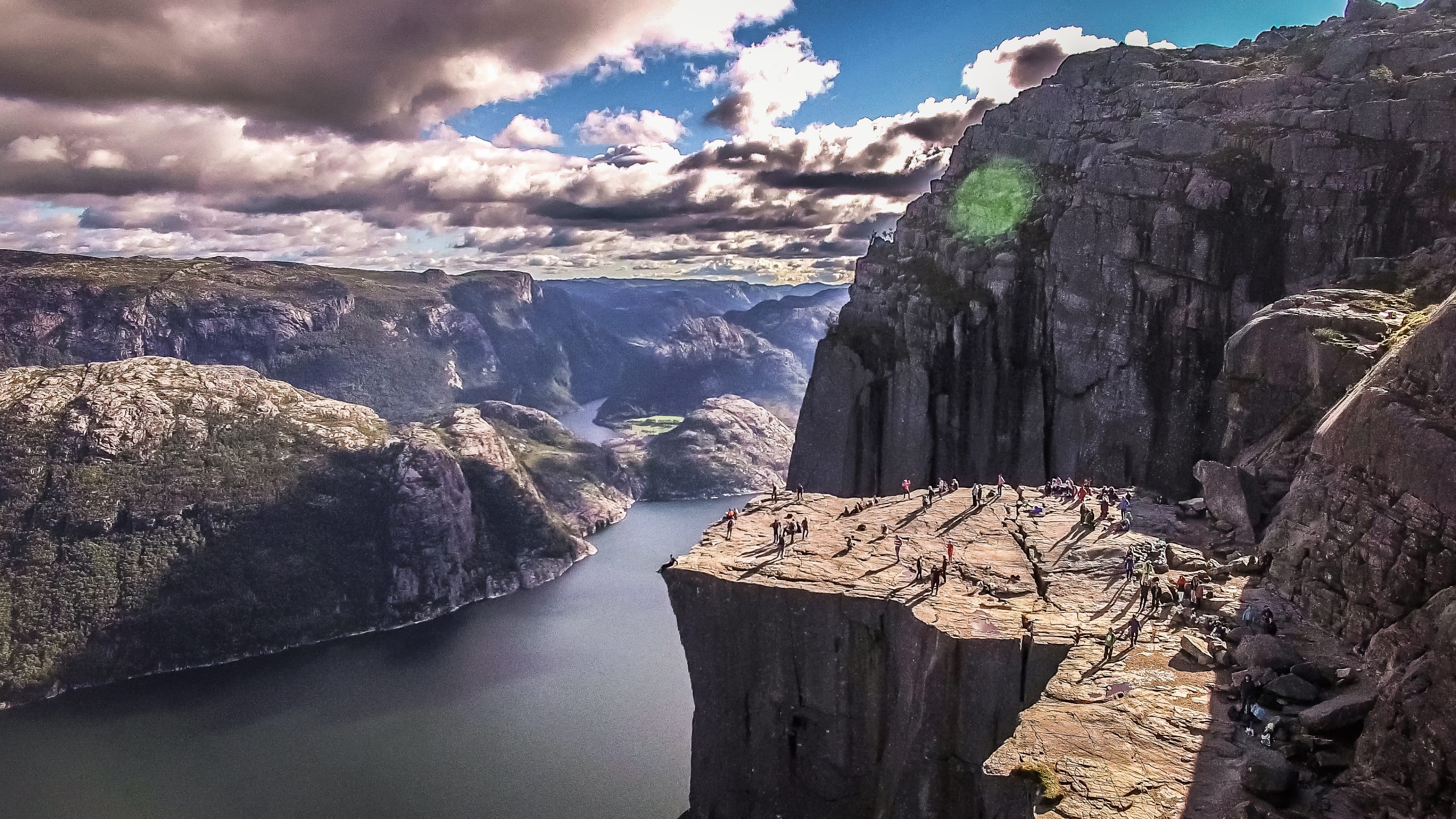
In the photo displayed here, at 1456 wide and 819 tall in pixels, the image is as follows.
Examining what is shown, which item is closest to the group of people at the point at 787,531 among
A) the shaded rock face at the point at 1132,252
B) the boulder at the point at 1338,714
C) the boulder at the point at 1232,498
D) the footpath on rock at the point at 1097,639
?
the footpath on rock at the point at 1097,639

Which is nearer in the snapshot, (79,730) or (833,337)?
(833,337)

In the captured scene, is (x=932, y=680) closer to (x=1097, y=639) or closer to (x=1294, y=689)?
(x=1097, y=639)

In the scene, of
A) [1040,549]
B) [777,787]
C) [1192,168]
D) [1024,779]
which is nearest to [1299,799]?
[1024,779]

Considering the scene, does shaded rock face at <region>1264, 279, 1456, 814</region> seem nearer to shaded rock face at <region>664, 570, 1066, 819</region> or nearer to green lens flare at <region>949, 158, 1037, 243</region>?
shaded rock face at <region>664, 570, 1066, 819</region>

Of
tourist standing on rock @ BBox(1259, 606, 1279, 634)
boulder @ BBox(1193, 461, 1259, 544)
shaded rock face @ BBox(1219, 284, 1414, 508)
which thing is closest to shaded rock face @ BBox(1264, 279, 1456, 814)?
tourist standing on rock @ BBox(1259, 606, 1279, 634)

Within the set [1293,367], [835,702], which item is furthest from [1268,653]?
[1293,367]

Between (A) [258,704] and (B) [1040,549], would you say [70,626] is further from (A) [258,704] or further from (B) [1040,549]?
(B) [1040,549]
